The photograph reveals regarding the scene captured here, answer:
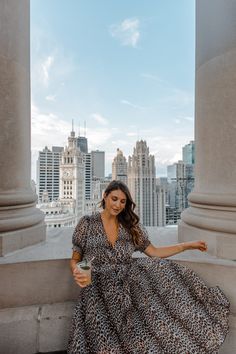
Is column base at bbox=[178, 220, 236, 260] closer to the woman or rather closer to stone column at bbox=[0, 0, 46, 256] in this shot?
the woman

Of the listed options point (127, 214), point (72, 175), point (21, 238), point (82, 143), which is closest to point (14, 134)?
point (21, 238)

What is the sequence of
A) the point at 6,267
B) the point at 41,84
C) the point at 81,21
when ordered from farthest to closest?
1. the point at 81,21
2. the point at 41,84
3. the point at 6,267

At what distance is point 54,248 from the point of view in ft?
13.3

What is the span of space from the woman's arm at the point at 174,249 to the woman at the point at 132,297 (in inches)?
0.5

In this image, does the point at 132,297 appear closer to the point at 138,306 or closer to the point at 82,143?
the point at 138,306

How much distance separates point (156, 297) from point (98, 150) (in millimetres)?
5893

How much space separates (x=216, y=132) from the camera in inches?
151

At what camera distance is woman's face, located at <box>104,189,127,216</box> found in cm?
330

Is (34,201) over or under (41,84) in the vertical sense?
under

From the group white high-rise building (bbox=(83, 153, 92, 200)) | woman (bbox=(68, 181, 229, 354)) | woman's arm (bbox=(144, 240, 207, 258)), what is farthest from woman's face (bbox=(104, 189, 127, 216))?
white high-rise building (bbox=(83, 153, 92, 200))

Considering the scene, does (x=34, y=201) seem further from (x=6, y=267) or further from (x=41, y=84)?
(x=41, y=84)

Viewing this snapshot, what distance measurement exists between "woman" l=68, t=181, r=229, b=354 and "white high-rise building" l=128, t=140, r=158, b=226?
4063mm

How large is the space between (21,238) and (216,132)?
3.30 meters

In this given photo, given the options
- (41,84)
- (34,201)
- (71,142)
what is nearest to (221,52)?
(34,201)
